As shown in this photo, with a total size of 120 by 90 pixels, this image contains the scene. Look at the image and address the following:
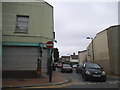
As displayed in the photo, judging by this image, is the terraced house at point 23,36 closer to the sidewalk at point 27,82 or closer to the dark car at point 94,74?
the sidewalk at point 27,82

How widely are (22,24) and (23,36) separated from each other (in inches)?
50.8

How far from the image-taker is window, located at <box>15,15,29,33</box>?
1667 cm

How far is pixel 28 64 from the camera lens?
16.1 metres

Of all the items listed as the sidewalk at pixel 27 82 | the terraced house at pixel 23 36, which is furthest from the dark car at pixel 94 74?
the terraced house at pixel 23 36

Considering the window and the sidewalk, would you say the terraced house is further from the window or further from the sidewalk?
the sidewalk

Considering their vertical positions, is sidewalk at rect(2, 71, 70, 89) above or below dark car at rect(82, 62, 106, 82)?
below

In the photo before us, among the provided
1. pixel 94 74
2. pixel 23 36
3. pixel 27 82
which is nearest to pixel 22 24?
pixel 23 36

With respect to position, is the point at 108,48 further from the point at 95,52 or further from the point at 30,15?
the point at 30,15

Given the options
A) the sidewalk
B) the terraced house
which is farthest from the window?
the sidewalk

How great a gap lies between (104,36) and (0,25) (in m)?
15.7

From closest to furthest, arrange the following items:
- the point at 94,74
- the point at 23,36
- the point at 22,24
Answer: the point at 94,74, the point at 23,36, the point at 22,24

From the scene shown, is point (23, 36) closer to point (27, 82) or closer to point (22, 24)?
point (22, 24)

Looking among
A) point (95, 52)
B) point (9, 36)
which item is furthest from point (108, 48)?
point (9, 36)

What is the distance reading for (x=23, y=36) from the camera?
640 inches
